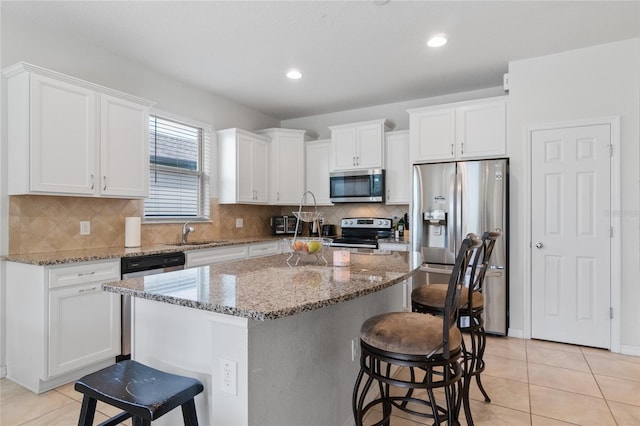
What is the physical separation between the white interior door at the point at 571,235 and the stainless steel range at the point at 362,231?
167cm

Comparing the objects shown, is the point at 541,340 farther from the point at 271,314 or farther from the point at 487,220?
the point at 271,314

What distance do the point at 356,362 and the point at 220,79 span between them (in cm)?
334

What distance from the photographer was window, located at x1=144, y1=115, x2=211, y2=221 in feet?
12.7

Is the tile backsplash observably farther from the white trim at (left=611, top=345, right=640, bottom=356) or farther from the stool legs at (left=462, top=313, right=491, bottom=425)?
the stool legs at (left=462, top=313, right=491, bottom=425)

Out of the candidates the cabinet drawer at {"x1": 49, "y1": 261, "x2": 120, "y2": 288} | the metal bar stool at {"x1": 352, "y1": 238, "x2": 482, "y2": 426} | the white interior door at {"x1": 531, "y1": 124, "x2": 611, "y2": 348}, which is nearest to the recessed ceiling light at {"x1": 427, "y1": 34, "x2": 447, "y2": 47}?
the white interior door at {"x1": 531, "y1": 124, "x2": 611, "y2": 348}

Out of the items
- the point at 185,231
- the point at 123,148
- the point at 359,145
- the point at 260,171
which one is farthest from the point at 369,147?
the point at 123,148

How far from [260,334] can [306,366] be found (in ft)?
1.43

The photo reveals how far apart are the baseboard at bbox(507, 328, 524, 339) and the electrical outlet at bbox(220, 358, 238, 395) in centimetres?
327

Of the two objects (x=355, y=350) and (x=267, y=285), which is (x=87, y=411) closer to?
(x=267, y=285)

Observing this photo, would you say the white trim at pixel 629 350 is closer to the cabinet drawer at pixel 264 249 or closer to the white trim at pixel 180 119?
the cabinet drawer at pixel 264 249

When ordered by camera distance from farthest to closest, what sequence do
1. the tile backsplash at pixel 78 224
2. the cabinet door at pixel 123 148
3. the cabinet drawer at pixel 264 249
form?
the cabinet drawer at pixel 264 249 → the cabinet door at pixel 123 148 → the tile backsplash at pixel 78 224

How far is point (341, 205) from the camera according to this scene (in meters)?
5.27

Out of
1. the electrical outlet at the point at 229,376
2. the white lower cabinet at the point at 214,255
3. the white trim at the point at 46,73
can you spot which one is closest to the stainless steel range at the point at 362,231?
the white lower cabinet at the point at 214,255

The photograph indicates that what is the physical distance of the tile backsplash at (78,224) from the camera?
2.71 m
